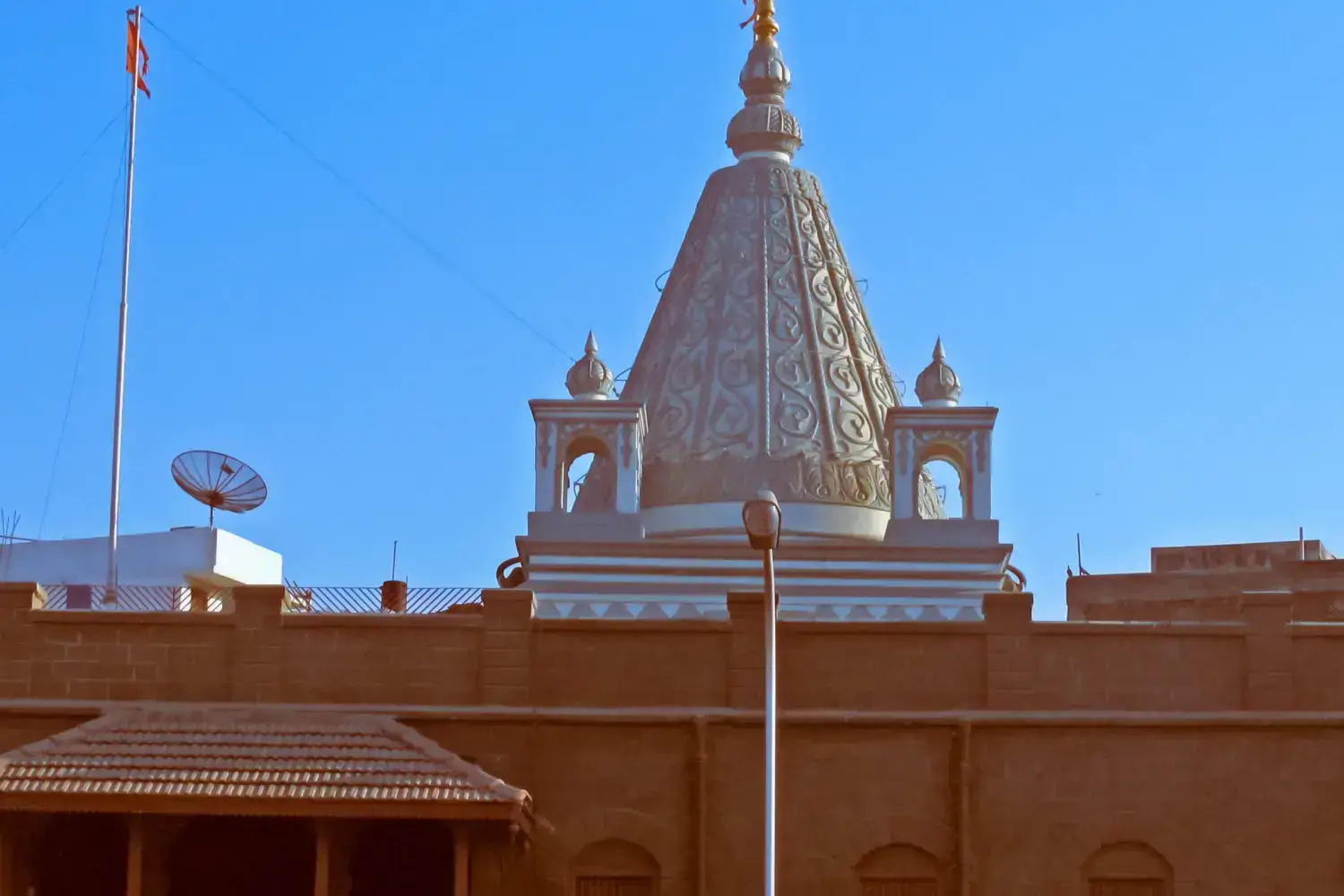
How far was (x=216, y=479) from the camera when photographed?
104ft

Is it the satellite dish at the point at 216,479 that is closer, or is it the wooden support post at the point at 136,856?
the wooden support post at the point at 136,856

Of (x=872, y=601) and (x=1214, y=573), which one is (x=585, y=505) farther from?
(x=1214, y=573)

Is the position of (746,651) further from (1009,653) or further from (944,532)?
(944,532)

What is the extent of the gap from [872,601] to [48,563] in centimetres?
1410

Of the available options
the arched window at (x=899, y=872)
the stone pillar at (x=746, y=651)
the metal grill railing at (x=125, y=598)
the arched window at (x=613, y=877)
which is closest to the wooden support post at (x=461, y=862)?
the arched window at (x=613, y=877)

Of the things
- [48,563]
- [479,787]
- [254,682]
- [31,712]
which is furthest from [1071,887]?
[48,563]

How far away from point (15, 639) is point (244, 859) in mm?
3237

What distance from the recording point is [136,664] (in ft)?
76.7

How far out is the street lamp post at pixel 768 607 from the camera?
1917 centimetres

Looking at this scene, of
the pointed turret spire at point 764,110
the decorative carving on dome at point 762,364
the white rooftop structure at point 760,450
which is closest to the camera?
the white rooftop structure at point 760,450

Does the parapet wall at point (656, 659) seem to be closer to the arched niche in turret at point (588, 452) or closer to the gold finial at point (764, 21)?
the arched niche in turret at point (588, 452)

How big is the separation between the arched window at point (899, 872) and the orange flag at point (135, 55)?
15911 mm

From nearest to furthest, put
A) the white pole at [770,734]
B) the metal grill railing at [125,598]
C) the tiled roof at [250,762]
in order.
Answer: the white pole at [770,734] → the tiled roof at [250,762] → the metal grill railing at [125,598]

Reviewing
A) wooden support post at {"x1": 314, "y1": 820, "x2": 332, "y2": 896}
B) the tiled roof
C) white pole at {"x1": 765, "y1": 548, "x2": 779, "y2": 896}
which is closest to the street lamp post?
white pole at {"x1": 765, "y1": 548, "x2": 779, "y2": 896}
